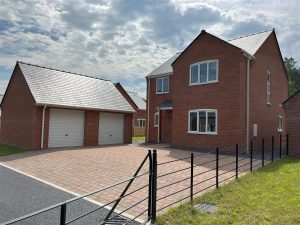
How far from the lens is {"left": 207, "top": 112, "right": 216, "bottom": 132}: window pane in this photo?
16844 millimetres

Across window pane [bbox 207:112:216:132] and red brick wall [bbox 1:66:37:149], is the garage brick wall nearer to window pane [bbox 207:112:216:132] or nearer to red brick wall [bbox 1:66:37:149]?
red brick wall [bbox 1:66:37:149]

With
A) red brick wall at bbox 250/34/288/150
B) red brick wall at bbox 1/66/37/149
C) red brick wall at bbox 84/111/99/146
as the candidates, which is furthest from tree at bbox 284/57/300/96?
red brick wall at bbox 1/66/37/149

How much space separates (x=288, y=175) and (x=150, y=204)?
6069 mm

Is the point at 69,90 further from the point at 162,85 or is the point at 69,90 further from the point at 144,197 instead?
the point at 144,197

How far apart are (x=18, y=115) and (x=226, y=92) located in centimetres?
1470

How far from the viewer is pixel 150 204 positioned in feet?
16.6

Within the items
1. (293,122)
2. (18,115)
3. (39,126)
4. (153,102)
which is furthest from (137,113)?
(293,122)

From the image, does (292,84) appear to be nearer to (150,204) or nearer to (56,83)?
(56,83)

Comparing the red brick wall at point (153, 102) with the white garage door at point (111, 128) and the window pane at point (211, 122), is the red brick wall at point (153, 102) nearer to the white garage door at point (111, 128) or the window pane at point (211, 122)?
the white garage door at point (111, 128)

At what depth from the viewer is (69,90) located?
2088 centimetres

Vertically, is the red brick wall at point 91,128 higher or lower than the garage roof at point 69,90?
lower

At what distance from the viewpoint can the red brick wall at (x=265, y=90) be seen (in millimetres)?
17359

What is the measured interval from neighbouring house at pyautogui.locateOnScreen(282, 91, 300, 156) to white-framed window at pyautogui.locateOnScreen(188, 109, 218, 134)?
13.1 ft

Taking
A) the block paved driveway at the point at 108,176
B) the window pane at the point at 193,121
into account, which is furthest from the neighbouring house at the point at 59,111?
the window pane at the point at 193,121
